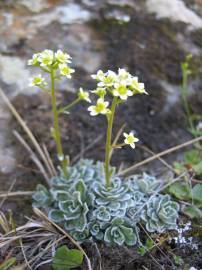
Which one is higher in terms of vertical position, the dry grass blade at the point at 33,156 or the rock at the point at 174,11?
the rock at the point at 174,11

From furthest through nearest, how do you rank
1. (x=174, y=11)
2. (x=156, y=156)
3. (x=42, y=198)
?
(x=174, y=11) < (x=156, y=156) < (x=42, y=198)

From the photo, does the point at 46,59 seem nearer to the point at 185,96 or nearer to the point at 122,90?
the point at 122,90

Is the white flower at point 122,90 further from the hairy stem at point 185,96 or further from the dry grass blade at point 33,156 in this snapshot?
the hairy stem at point 185,96

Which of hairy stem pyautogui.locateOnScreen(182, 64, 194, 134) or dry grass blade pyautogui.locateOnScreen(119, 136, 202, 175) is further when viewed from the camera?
hairy stem pyautogui.locateOnScreen(182, 64, 194, 134)

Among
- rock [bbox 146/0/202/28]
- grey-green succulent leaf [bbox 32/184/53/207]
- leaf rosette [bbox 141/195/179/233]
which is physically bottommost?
grey-green succulent leaf [bbox 32/184/53/207]

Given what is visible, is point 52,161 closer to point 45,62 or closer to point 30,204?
point 30,204

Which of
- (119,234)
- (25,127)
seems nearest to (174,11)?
(25,127)

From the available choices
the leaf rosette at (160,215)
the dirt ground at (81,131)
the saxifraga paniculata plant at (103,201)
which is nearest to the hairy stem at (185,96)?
the dirt ground at (81,131)

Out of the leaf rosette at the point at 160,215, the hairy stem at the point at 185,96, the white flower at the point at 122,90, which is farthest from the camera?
the hairy stem at the point at 185,96

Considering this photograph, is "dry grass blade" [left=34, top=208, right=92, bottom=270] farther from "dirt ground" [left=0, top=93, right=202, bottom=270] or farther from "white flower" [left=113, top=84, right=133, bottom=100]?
"white flower" [left=113, top=84, right=133, bottom=100]

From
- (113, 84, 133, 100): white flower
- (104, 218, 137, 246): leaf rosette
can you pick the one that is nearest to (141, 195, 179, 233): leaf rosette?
(104, 218, 137, 246): leaf rosette
